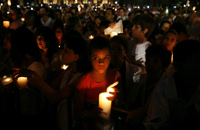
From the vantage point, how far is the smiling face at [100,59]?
178 cm

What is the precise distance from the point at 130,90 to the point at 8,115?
7.63 ft

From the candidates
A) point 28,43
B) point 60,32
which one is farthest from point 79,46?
point 60,32

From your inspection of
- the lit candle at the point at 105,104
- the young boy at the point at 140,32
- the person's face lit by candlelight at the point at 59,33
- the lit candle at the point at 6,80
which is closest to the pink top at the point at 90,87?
the lit candle at the point at 105,104

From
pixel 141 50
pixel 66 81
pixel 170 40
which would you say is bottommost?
pixel 66 81

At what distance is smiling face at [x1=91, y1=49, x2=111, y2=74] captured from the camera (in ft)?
5.85

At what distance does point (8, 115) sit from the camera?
11.1ft

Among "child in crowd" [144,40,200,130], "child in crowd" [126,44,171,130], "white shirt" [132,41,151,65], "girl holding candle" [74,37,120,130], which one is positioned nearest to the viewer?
"child in crowd" [144,40,200,130]

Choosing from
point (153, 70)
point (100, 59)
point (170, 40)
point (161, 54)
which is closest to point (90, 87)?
point (100, 59)

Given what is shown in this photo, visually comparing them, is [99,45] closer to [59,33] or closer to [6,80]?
[6,80]

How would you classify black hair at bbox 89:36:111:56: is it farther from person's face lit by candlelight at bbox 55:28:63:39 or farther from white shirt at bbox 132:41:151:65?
person's face lit by candlelight at bbox 55:28:63:39

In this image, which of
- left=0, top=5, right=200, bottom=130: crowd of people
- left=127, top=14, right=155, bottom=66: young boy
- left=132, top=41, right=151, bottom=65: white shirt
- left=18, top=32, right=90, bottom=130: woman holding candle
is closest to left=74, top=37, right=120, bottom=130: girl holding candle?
left=0, top=5, right=200, bottom=130: crowd of people

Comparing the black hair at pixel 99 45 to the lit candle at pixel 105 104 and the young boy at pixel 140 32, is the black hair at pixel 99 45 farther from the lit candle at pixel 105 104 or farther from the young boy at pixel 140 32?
the young boy at pixel 140 32

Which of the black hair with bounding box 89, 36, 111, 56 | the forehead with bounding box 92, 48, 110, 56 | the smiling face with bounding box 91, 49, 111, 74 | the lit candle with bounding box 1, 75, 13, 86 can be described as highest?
the black hair with bounding box 89, 36, 111, 56

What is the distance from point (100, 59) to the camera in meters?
1.80
